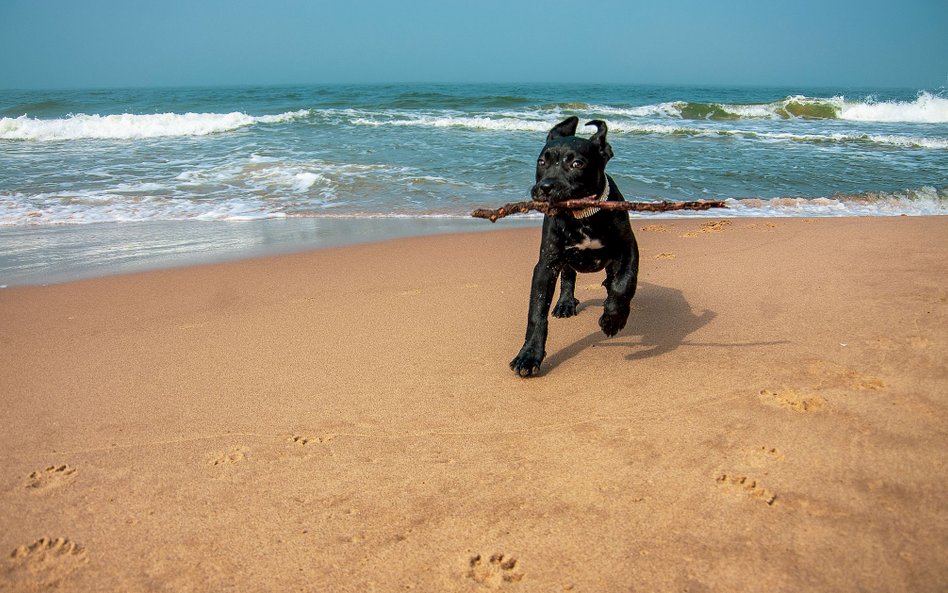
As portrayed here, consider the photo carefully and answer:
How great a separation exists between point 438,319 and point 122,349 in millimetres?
2118

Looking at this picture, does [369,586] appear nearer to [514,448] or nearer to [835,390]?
[514,448]

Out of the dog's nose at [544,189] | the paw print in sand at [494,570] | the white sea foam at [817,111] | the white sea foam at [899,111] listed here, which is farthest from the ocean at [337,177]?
the white sea foam at [899,111]

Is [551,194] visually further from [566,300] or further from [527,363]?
[566,300]

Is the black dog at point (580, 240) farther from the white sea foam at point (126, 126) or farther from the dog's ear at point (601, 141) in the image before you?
the white sea foam at point (126, 126)

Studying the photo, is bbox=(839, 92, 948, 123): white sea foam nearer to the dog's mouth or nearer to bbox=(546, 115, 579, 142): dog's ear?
bbox=(546, 115, 579, 142): dog's ear

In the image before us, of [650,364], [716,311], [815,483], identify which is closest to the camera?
[815,483]

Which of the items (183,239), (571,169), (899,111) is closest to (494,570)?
(571,169)

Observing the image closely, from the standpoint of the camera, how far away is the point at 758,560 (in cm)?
212

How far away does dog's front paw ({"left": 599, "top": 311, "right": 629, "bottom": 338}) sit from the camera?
13.2 ft

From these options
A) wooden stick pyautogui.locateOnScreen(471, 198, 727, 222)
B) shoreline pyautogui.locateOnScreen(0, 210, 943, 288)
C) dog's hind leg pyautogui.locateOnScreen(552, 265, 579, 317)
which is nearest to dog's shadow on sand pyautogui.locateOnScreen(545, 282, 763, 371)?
dog's hind leg pyautogui.locateOnScreen(552, 265, 579, 317)

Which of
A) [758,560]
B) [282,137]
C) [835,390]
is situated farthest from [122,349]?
[282,137]

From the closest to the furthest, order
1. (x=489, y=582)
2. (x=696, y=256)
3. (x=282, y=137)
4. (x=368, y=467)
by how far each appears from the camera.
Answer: (x=489, y=582)
(x=368, y=467)
(x=696, y=256)
(x=282, y=137)

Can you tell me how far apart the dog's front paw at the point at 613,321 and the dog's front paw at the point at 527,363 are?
488 millimetres

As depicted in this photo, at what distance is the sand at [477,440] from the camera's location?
7.21ft
